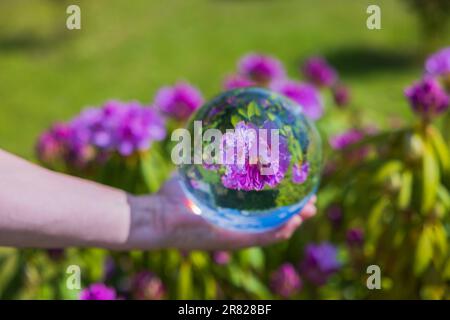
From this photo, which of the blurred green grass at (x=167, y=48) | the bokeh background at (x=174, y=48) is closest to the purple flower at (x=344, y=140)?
the bokeh background at (x=174, y=48)

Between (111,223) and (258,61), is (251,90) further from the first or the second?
(258,61)

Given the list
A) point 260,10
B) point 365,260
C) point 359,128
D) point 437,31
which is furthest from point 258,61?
point 260,10

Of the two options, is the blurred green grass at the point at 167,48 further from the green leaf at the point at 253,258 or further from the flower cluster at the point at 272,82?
the green leaf at the point at 253,258

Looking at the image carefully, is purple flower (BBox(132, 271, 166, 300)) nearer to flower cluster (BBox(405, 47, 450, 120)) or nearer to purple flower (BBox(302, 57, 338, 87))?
flower cluster (BBox(405, 47, 450, 120))

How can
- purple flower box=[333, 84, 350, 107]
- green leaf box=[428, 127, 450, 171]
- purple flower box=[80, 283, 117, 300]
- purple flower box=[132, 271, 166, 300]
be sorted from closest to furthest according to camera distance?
purple flower box=[80, 283, 117, 300]
purple flower box=[132, 271, 166, 300]
green leaf box=[428, 127, 450, 171]
purple flower box=[333, 84, 350, 107]

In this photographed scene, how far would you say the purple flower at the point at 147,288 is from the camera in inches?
77.7

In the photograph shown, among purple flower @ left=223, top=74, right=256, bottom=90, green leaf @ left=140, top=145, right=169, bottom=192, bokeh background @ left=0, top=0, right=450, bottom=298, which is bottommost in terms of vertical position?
green leaf @ left=140, top=145, right=169, bottom=192

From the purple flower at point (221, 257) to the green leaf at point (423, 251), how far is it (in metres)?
0.56

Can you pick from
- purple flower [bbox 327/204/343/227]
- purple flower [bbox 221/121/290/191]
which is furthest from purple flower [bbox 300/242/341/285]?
purple flower [bbox 221/121/290/191]

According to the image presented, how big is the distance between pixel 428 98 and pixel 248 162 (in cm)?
69

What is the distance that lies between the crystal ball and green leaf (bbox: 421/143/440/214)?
1.35 feet

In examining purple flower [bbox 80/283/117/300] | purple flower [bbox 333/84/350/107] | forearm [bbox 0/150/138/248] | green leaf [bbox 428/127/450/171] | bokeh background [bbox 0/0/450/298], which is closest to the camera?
forearm [bbox 0/150/138/248]

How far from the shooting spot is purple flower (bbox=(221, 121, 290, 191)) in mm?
1582
